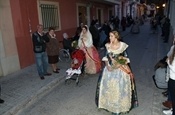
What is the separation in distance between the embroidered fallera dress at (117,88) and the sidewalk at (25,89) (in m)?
0.77

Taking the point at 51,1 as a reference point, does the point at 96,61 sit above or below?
below

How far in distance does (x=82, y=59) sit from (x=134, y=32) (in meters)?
15.0

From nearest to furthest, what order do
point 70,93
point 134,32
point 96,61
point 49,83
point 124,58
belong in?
point 124,58 < point 70,93 < point 49,83 < point 96,61 < point 134,32

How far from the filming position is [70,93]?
5727mm

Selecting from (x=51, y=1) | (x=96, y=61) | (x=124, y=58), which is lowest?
(x=96, y=61)

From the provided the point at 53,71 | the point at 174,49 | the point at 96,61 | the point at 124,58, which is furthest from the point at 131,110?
the point at 53,71

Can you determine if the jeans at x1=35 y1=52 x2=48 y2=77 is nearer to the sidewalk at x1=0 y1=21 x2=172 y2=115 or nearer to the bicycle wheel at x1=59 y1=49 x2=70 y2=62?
the sidewalk at x1=0 y1=21 x2=172 y2=115

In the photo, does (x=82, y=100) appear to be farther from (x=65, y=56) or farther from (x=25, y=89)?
(x=65, y=56)

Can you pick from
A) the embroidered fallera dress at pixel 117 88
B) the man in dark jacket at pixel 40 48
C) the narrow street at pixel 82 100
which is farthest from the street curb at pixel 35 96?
the embroidered fallera dress at pixel 117 88

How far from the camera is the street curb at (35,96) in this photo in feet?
15.4

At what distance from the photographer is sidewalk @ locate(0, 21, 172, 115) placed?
15.7ft

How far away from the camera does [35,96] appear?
17.9 ft

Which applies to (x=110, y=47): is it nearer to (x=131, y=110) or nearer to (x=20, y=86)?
(x=131, y=110)

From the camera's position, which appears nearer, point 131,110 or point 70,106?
point 131,110
